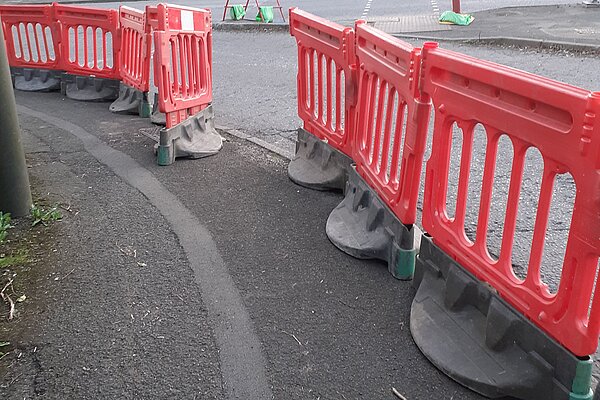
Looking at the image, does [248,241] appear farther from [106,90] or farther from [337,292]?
[106,90]

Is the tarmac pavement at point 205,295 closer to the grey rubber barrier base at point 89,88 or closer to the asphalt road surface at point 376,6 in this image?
the grey rubber barrier base at point 89,88

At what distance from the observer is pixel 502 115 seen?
2.87 meters

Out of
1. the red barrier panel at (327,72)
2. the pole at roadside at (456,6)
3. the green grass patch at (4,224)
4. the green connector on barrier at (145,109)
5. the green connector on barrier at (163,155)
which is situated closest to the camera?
the green grass patch at (4,224)

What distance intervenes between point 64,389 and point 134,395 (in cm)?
34

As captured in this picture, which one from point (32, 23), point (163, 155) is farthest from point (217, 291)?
point (32, 23)

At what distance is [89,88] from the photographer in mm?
9242

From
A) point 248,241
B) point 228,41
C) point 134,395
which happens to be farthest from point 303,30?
point 228,41

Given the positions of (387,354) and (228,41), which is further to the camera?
(228,41)

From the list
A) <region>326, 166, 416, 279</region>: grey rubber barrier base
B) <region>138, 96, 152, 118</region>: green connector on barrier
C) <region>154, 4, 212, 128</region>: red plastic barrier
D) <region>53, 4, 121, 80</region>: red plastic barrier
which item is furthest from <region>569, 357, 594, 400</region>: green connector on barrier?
<region>53, 4, 121, 80</region>: red plastic barrier

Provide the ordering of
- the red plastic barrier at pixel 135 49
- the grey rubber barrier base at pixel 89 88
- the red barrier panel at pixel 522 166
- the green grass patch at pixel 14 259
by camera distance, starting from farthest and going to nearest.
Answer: the grey rubber barrier base at pixel 89 88
the red plastic barrier at pixel 135 49
the green grass patch at pixel 14 259
the red barrier panel at pixel 522 166

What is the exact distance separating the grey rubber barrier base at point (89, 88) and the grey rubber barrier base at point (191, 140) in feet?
8.22

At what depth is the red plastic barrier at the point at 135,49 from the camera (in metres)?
7.58

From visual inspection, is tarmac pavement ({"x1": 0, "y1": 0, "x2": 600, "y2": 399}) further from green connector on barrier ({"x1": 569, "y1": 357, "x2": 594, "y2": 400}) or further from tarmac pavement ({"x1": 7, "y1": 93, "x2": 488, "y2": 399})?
green connector on barrier ({"x1": 569, "y1": 357, "x2": 594, "y2": 400})

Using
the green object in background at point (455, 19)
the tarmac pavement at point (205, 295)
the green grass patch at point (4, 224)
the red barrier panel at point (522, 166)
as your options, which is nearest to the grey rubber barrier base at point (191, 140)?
the tarmac pavement at point (205, 295)
